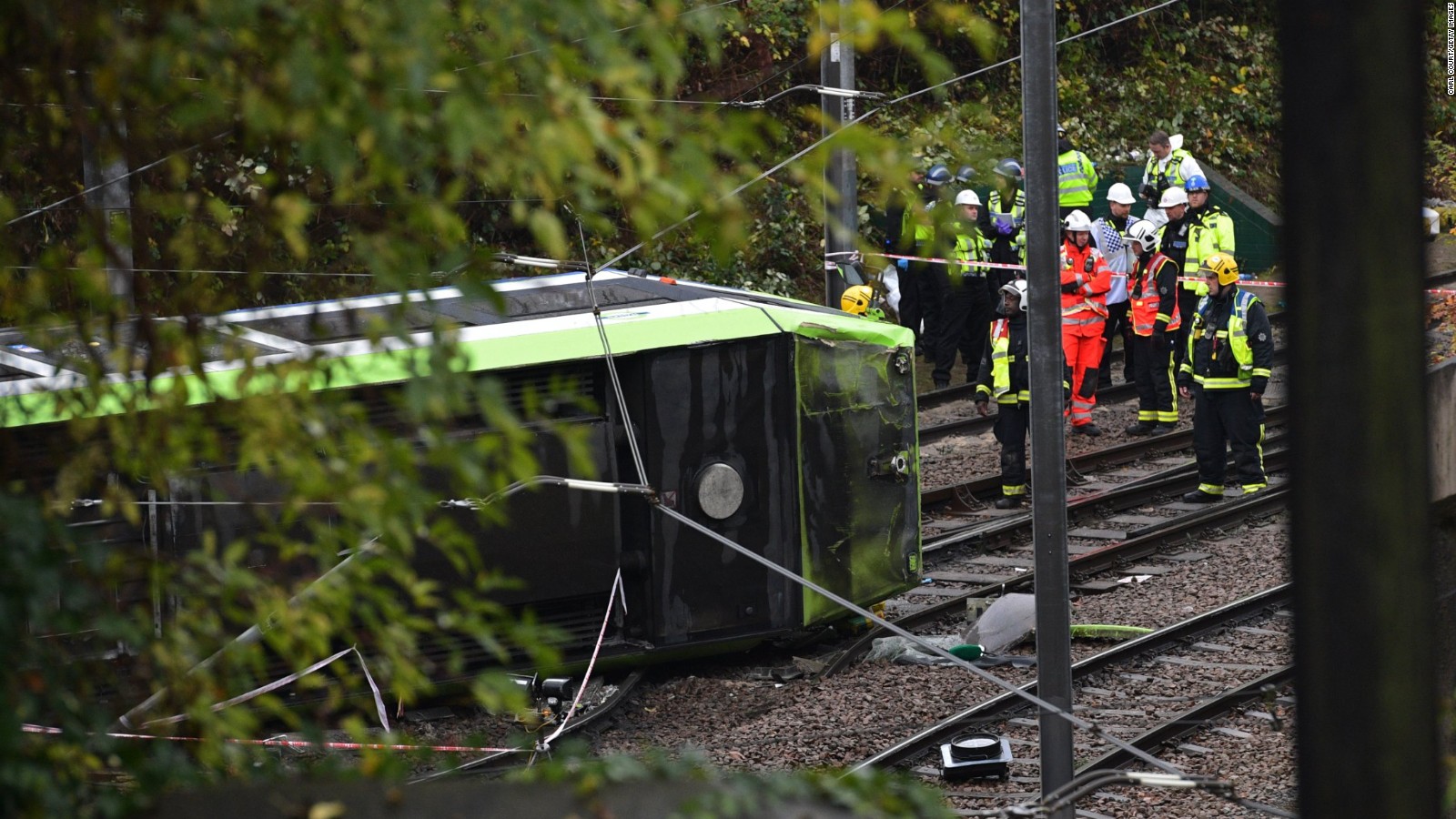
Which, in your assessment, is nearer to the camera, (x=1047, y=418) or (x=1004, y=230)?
(x=1047, y=418)

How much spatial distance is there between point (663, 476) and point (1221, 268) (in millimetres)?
6530

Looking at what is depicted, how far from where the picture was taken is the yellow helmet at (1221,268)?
1382 centimetres

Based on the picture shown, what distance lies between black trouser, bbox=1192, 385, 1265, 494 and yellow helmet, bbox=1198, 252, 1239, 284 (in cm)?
97

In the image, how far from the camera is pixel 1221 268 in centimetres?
1381

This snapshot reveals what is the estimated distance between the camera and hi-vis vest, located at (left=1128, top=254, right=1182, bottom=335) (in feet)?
54.0

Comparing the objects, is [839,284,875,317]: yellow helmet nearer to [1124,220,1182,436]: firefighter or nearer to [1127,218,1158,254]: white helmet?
[1124,220,1182,436]: firefighter

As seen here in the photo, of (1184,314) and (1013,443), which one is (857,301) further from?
(1184,314)

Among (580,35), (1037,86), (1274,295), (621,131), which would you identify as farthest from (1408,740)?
(1274,295)

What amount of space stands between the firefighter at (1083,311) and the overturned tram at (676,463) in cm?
650

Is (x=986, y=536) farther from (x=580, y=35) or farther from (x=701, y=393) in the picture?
(x=580, y=35)

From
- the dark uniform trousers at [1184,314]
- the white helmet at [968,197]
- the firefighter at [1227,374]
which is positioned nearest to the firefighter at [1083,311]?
the dark uniform trousers at [1184,314]

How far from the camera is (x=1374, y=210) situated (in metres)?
2.44

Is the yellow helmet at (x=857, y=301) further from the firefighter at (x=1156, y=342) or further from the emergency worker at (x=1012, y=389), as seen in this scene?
the firefighter at (x=1156, y=342)

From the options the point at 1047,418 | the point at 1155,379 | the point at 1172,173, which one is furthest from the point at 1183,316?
the point at 1047,418
